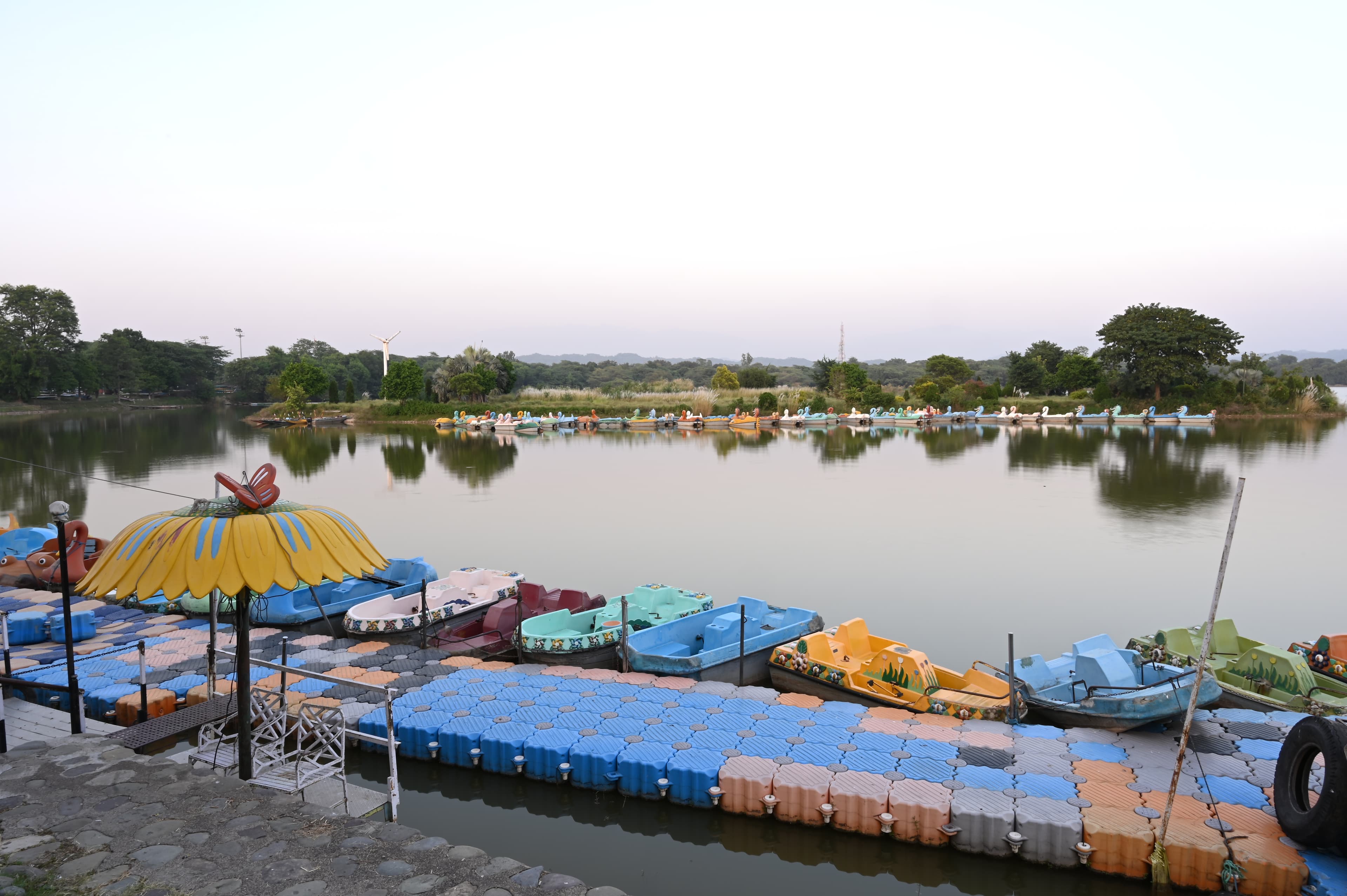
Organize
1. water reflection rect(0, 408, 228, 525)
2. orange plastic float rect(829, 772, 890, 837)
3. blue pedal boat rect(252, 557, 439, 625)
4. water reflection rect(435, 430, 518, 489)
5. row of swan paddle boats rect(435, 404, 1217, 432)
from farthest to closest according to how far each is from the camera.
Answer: row of swan paddle boats rect(435, 404, 1217, 432) < water reflection rect(435, 430, 518, 489) < water reflection rect(0, 408, 228, 525) < blue pedal boat rect(252, 557, 439, 625) < orange plastic float rect(829, 772, 890, 837)

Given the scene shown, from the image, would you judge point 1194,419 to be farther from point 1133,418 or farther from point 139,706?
point 139,706

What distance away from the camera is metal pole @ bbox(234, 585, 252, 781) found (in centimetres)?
600

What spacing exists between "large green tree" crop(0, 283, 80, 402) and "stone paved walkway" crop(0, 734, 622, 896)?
9936 centimetres

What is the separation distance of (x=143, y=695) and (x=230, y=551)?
5198 millimetres

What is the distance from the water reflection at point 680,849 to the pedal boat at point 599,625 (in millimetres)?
2827

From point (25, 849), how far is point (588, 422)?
222 ft

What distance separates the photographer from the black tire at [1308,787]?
5.96 meters

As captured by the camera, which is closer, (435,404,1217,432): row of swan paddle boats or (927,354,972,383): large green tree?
(435,404,1217,432): row of swan paddle boats

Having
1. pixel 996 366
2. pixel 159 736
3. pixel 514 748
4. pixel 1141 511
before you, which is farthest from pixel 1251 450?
pixel 996 366

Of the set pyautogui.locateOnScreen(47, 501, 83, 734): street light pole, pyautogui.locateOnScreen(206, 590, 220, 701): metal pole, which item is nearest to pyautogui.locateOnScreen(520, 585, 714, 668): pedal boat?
pyautogui.locateOnScreen(206, 590, 220, 701): metal pole

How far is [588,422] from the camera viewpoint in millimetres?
72688

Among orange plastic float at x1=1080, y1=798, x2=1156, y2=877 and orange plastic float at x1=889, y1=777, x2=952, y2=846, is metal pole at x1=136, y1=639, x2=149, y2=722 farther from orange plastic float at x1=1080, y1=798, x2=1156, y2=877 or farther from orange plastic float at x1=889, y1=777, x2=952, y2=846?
orange plastic float at x1=1080, y1=798, x2=1156, y2=877

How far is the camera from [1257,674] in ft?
31.9

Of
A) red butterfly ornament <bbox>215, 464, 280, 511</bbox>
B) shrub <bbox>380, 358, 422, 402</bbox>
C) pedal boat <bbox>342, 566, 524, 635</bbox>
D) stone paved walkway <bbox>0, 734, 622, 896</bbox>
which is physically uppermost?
shrub <bbox>380, 358, 422, 402</bbox>
